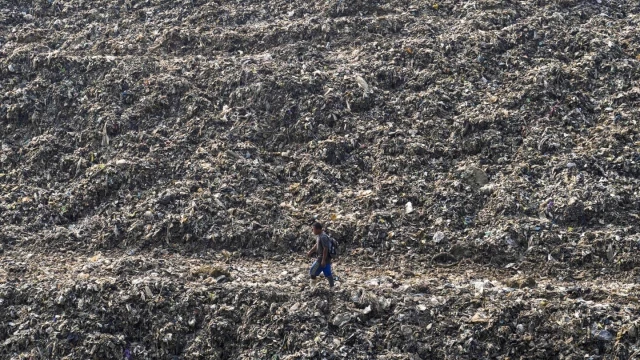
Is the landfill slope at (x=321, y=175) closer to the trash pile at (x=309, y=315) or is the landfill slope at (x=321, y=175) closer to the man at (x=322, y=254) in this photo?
the trash pile at (x=309, y=315)

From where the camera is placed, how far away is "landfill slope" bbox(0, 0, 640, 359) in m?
7.58

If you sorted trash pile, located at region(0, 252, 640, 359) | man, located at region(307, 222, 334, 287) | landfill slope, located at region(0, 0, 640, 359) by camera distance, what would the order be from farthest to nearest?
man, located at region(307, 222, 334, 287), landfill slope, located at region(0, 0, 640, 359), trash pile, located at region(0, 252, 640, 359)

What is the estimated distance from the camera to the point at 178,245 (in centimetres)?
914

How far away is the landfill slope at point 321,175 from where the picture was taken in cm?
758

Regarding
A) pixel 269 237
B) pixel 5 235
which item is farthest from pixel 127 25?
pixel 269 237

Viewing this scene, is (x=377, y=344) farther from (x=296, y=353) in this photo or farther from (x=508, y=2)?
(x=508, y=2)

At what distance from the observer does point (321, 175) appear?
32.3ft

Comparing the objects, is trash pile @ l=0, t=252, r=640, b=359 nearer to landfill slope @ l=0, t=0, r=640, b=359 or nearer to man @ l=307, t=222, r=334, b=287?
landfill slope @ l=0, t=0, r=640, b=359

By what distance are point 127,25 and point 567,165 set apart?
785 cm

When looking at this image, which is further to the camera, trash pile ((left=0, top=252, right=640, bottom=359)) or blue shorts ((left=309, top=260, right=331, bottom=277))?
blue shorts ((left=309, top=260, right=331, bottom=277))

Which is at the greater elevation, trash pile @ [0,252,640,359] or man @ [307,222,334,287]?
man @ [307,222,334,287]

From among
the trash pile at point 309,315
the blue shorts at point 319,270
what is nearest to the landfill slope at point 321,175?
the trash pile at point 309,315

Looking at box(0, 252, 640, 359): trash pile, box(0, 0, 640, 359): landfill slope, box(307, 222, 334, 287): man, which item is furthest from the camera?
box(307, 222, 334, 287): man

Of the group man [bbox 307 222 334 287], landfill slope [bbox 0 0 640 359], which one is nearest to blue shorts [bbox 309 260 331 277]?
man [bbox 307 222 334 287]
